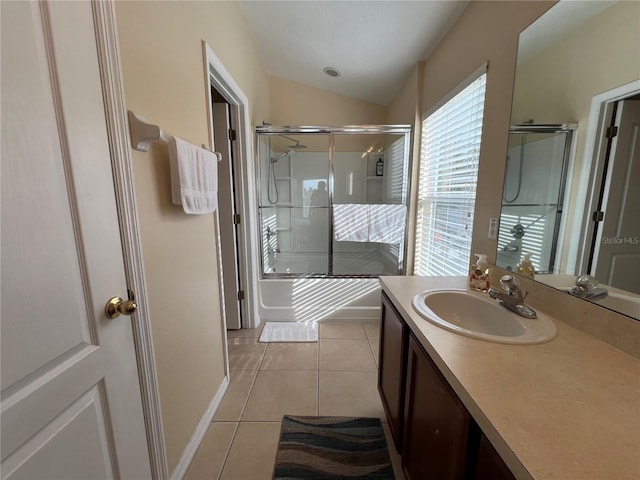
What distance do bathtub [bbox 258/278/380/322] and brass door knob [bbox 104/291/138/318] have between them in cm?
186

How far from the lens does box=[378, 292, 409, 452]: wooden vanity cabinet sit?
1.14 m

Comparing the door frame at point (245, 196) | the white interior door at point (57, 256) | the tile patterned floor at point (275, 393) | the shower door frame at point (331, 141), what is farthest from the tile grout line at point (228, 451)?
the shower door frame at point (331, 141)

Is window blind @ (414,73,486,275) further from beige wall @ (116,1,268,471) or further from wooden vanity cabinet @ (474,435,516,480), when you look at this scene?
beige wall @ (116,1,268,471)

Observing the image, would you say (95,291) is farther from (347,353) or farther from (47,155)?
(347,353)

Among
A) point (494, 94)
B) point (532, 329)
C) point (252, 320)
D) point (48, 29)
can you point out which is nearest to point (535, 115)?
point (494, 94)

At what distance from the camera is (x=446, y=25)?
5.94 ft

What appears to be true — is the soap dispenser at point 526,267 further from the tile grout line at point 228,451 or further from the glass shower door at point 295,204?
the glass shower door at point 295,204

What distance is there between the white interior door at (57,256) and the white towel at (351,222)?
2144mm

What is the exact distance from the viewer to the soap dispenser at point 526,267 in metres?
1.16

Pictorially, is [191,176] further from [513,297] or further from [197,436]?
[513,297]

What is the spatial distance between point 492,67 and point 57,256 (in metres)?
2.04

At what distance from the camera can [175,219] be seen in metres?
1.17

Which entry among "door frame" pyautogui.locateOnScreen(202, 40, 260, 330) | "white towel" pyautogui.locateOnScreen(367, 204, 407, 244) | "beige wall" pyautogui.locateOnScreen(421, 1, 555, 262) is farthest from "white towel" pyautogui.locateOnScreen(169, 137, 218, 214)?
"white towel" pyautogui.locateOnScreen(367, 204, 407, 244)

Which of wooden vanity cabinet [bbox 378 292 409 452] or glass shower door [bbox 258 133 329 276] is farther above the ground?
glass shower door [bbox 258 133 329 276]
